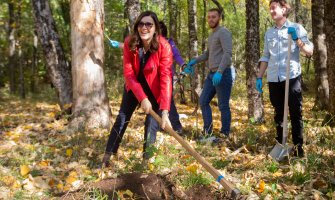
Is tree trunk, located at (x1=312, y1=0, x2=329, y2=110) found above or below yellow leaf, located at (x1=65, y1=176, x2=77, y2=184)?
above

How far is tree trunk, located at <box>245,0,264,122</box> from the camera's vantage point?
653 cm

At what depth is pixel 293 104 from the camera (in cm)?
420

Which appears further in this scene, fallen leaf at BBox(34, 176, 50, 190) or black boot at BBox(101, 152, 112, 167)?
black boot at BBox(101, 152, 112, 167)

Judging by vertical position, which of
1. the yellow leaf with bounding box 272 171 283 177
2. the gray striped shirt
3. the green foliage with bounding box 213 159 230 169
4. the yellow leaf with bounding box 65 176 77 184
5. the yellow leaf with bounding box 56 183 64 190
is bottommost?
the yellow leaf with bounding box 56 183 64 190

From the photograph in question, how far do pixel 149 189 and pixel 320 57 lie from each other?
22.9ft

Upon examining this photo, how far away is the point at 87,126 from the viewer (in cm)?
566

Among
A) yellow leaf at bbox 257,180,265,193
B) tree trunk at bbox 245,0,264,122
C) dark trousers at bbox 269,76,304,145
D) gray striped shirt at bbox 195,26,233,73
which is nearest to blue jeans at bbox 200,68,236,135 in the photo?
gray striped shirt at bbox 195,26,233,73

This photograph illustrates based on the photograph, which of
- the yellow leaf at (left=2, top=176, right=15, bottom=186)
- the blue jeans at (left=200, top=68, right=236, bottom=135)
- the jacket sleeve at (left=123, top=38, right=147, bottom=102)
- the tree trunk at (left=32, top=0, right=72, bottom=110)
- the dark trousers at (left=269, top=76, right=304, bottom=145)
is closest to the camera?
the yellow leaf at (left=2, top=176, right=15, bottom=186)

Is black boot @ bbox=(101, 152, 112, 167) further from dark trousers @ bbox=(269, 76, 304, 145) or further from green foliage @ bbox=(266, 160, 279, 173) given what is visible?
dark trousers @ bbox=(269, 76, 304, 145)

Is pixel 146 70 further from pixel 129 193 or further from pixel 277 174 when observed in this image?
pixel 277 174

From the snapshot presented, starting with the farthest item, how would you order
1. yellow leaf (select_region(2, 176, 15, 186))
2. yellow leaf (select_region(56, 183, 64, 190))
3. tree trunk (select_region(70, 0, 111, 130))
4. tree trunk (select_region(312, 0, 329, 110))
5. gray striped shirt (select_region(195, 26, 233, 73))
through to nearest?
tree trunk (select_region(312, 0, 329, 110))
tree trunk (select_region(70, 0, 111, 130))
gray striped shirt (select_region(195, 26, 233, 73))
yellow leaf (select_region(56, 183, 64, 190))
yellow leaf (select_region(2, 176, 15, 186))

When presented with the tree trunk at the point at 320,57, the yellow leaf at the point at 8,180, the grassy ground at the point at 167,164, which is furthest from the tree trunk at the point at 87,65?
the tree trunk at the point at 320,57

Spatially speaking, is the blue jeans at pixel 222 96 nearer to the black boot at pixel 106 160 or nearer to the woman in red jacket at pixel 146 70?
the woman in red jacket at pixel 146 70

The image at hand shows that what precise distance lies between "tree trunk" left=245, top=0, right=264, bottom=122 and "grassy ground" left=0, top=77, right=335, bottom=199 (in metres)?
0.77
